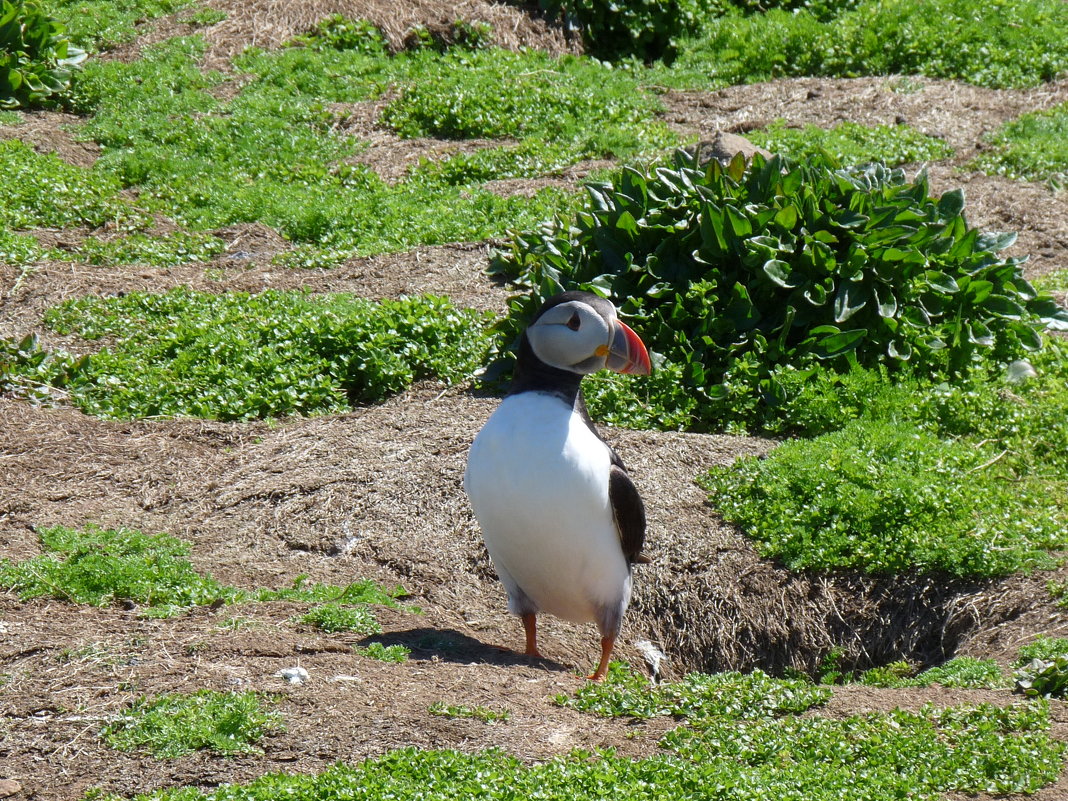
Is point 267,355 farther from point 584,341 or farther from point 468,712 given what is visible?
point 468,712

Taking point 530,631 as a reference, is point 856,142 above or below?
above

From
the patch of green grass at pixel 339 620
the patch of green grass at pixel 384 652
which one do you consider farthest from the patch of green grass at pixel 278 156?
the patch of green grass at pixel 384 652

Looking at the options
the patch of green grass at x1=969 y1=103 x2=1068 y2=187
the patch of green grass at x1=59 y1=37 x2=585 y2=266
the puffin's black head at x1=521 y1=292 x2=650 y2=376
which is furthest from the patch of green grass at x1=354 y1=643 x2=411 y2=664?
the patch of green grass at x1=969 y1=103 x2=1068 y2=187

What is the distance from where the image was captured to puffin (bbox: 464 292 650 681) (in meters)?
5.02

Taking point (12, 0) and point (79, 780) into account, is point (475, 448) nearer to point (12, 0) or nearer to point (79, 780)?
point (79, 780)

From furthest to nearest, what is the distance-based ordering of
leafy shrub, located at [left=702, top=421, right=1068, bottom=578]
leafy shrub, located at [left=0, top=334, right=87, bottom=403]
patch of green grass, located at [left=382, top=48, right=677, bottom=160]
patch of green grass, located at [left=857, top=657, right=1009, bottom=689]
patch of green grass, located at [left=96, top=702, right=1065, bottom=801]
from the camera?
patch of green grass, located at [left=382, top=48, right=677, bottom=160]
leafy shrub, located at [left=0, top=334, right=87, bottom=403]
leafy shrub, located at [left=702, top=421, right=1068, bottom=578]
patch of green grass, located at [left=857, top=657, right=1009, bottom=689]
patch of green grass, located at [left=96, top=702, right=1065, bottom=801]

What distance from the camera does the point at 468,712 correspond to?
4.38 m

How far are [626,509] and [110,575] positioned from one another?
93.0 inches

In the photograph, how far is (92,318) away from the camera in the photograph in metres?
8.85

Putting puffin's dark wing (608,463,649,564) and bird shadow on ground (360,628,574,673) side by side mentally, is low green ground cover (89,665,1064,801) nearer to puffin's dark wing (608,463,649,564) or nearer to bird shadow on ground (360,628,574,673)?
bird shadow on ground (360,628,574,673)

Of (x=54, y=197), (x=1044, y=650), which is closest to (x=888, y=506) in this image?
(x=1044, y=650)

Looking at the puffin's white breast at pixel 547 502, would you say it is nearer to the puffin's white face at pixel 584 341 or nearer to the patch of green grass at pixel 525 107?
the puffin's white face at pixel 584 341

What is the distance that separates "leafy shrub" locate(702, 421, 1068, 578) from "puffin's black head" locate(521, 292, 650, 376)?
1.68m

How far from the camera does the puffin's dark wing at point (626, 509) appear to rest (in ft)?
17.4
